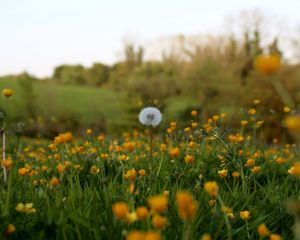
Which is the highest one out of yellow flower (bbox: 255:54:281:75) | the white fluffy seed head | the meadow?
yellow flower (bbox: 255:54:281:75)

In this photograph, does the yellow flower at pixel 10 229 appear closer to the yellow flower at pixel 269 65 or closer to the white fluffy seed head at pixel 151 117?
the yellow flower at pixel 269 65

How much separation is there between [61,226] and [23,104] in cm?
1877

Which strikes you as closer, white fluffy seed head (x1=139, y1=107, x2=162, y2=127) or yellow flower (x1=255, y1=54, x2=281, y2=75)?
yellow flower (x1=255, y1=54, x2=281, y2=75)

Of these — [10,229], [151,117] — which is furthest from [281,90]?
[151,117]

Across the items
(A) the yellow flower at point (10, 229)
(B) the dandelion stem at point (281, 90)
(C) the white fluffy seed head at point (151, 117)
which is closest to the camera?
(B) the dandelion stem at point (281, 90)

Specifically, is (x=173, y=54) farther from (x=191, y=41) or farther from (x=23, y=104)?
(x=23, y=104)

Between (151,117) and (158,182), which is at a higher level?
(151,117)

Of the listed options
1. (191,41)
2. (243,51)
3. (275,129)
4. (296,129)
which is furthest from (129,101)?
(191,41)

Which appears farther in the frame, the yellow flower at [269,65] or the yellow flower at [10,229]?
the yellow flower at [10,229]

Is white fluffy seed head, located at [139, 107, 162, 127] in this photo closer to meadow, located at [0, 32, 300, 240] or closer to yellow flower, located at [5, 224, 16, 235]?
meadow, located at [0, 32, 300, 240]

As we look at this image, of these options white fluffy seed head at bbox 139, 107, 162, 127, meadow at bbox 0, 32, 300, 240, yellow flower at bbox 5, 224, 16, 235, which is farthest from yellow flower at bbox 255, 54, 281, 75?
white fluffy seed head at bbox 139, 107, 162, 127

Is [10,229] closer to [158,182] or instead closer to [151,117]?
[158,182]

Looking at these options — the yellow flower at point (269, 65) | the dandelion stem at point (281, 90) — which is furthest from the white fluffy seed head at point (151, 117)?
the yellow flower at point (269, 65)

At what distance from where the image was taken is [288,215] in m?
1.96
